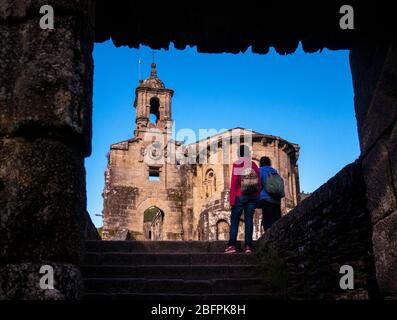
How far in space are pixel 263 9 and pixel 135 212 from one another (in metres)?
26.8

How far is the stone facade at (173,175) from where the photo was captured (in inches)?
1141

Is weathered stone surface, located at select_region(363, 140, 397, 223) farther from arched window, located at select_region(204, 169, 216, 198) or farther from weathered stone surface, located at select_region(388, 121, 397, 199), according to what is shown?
arched window, located at select_region(204, 169, 216, 198)

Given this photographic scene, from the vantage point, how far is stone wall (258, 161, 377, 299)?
15.3 ft

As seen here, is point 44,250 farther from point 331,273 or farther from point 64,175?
point 331,273

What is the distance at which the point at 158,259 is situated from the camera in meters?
7.03

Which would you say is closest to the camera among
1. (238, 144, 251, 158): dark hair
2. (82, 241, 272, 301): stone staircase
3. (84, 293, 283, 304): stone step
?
(84, 293, 283, 304): stone step

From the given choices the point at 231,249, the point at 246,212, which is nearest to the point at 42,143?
the point at 231,249

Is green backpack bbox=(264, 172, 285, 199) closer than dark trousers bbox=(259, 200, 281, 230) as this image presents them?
Yes

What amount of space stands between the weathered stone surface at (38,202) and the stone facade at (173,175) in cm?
2495

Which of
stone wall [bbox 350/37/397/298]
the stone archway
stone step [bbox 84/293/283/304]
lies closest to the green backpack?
stone step [bbox 84/293/283/304]

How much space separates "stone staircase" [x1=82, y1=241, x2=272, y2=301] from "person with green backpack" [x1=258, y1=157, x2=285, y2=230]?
1162 mm

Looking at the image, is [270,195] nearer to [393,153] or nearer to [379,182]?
[379,182]

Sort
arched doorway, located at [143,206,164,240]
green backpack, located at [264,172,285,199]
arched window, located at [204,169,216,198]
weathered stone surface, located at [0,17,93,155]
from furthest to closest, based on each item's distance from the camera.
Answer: arched doorway, located at [143,206,164,240] < arched window, located at [204,169,216,198] < green backpack, located at [264,172,285,199] < weathered stone surface, located at [0,17,93,155]

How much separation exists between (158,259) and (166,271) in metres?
0.45
